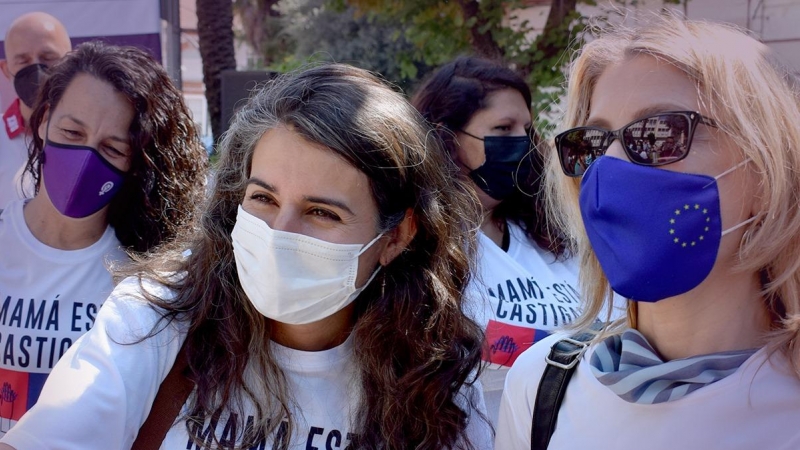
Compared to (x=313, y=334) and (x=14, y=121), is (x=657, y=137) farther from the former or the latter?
(x=14, y=121)

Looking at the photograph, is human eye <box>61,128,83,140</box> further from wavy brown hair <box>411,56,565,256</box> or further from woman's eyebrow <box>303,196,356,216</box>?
wavy brown hair <box>411,56,565,256</box>

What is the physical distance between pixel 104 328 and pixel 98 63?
1.38 metres

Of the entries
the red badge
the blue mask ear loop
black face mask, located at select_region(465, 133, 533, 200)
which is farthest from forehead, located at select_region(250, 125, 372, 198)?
the red badge

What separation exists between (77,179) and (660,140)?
197 centimetres

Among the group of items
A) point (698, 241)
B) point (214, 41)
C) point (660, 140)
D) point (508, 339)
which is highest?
point (660, 140)

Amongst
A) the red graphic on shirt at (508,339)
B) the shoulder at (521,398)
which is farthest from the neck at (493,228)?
the shoulder at (521,398)

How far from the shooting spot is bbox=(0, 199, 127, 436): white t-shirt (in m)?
2.55

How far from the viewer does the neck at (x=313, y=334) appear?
2.13m

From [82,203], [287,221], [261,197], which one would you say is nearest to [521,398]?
[287,221]

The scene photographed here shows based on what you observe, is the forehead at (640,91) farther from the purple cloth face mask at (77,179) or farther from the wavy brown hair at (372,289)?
the purple cloth face mask at (77,179)

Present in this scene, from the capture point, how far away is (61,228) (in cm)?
277

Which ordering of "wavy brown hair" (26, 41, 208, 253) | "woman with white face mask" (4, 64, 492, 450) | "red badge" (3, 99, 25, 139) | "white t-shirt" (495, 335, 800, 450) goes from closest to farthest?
"white t-shirt" (495, 335, 800, 450), "woman with white face mask" (4, 64, 492, 450), "wavy brown hair" (26, 41, 208, 253), "red badge" (3, 99, 25, 139)

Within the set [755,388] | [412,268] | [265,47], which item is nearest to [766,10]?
[412,268]

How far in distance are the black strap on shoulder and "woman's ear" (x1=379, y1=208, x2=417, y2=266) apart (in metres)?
0.58
